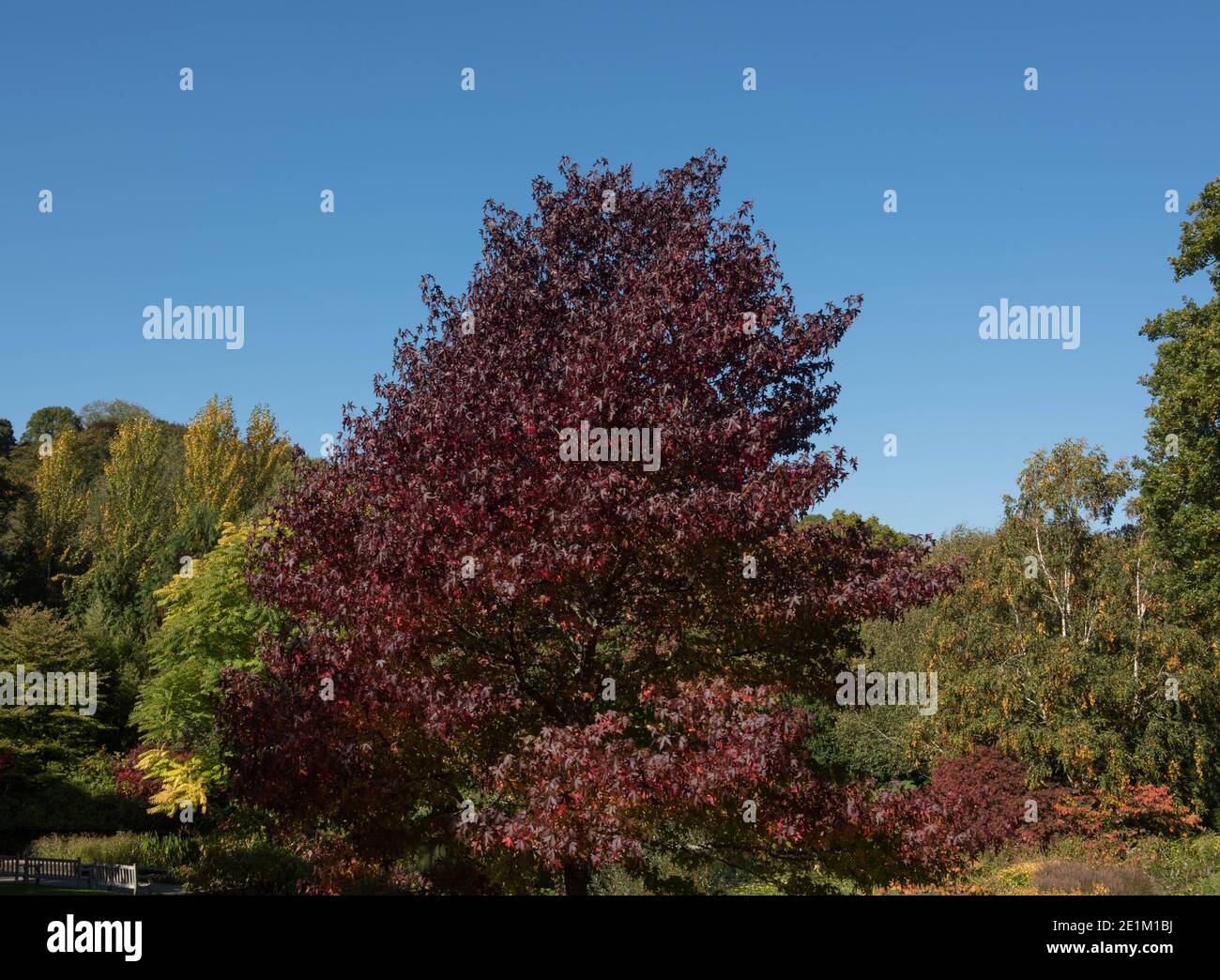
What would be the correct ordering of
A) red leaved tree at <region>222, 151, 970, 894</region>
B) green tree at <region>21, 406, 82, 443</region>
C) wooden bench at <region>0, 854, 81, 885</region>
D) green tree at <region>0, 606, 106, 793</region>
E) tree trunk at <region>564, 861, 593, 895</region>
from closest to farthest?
red leaved tree at <region>222, 151, 970, 894</region> → tree trunk at <region>564, 861, 593, 895</region> → wooden bench at <region>0, 854, 81, 885</region> → green tree at <region>0, 606, 106, 793</region> → green tree at <region>21, 406, 82, 443</region>

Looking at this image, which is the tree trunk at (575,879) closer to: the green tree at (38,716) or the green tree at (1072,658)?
the green tree at (1072,658)

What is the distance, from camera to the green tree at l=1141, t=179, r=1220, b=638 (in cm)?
2577

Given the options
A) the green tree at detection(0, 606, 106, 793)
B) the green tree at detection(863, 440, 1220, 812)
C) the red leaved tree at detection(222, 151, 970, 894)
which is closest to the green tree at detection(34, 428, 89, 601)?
the green tree at detection(0, 606, 106, 793)

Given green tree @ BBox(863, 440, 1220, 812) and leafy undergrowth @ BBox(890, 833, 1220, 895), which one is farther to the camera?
green tree @ BBox(863, 440, 1220, 812)

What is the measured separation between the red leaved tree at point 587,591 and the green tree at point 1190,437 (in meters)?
19.6

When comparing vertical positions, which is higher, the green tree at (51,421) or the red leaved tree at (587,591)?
the green tree at (51,421)

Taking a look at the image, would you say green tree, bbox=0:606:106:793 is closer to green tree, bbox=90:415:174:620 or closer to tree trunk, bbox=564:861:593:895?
green tree, bbox=90:415:174:620

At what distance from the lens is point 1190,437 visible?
26859 mm

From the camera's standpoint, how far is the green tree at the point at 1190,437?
84.5ft

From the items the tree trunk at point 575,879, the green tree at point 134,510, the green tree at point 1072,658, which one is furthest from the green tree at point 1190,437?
the green tree at point 134,510

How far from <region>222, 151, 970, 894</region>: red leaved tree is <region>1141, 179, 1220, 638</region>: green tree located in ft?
64.4

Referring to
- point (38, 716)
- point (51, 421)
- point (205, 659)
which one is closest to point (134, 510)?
point (38, 716)
